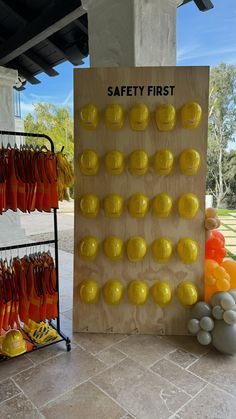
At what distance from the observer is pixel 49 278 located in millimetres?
1846

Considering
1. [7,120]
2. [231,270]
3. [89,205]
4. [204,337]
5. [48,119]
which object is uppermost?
[48,119]

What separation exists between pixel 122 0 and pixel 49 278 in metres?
2.03

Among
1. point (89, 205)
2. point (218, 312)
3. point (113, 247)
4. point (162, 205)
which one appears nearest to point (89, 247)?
point (113, 247)

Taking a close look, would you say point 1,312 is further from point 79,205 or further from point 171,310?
point 171,310

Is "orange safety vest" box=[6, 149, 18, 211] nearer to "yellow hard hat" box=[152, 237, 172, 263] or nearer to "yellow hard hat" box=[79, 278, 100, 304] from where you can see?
"yellow hard hat" box=[79, 278, 100, 304]

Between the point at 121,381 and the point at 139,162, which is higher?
the point at 139,162

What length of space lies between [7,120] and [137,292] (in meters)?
3.32

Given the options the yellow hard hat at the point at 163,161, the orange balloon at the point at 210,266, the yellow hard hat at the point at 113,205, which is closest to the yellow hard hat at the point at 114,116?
the yellow hard hat at the point at 163,161

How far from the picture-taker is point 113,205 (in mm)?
2020

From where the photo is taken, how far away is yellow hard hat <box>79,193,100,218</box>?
80.6 inches

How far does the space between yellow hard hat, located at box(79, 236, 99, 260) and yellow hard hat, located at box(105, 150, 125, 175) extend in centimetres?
51

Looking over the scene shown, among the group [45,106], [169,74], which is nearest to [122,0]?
[169,74]

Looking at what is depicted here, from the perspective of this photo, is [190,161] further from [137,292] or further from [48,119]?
[48,119]

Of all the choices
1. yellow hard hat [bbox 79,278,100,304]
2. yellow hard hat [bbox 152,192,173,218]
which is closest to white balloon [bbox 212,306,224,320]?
yellow hard hat [bbox 152,192,173,218]
